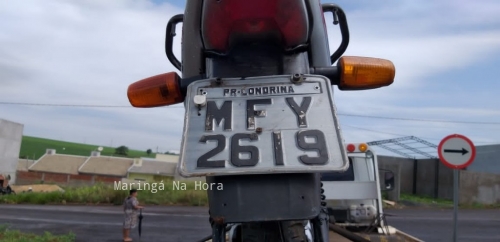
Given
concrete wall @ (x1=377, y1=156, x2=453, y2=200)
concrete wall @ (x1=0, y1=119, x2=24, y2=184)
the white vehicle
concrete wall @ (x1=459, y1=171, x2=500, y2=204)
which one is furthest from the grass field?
the white vehicle

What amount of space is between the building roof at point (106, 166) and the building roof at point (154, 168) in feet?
7.05

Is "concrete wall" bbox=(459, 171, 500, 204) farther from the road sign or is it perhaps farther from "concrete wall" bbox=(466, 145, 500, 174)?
the road sign

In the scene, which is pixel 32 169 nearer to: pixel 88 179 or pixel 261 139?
pixel 88 179

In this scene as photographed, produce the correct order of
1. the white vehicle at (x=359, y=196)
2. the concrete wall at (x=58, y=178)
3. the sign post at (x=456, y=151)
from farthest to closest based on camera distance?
the concrete wall at (x=58, y=178)
the sign post at (x=456, y=151)
the white vehicle at (x=359, y=196)

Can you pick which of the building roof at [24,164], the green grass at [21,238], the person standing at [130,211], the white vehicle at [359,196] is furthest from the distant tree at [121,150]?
the white vehicle at [359,196]

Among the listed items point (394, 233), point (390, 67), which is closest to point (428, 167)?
point (394, 233)

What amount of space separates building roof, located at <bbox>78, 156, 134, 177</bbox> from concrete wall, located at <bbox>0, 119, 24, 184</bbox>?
37.4 ft

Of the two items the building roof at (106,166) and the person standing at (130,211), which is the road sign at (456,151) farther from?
the building roof at (106,166)

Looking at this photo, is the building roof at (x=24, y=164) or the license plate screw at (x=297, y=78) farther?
the building roof at (x=24, y=164)

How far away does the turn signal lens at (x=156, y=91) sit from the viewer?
8.42ft

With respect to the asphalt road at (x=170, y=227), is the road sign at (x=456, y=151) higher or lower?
higher

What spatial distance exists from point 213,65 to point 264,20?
37 centimetres

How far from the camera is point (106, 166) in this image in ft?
177

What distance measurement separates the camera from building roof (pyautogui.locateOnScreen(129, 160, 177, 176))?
156 ft
